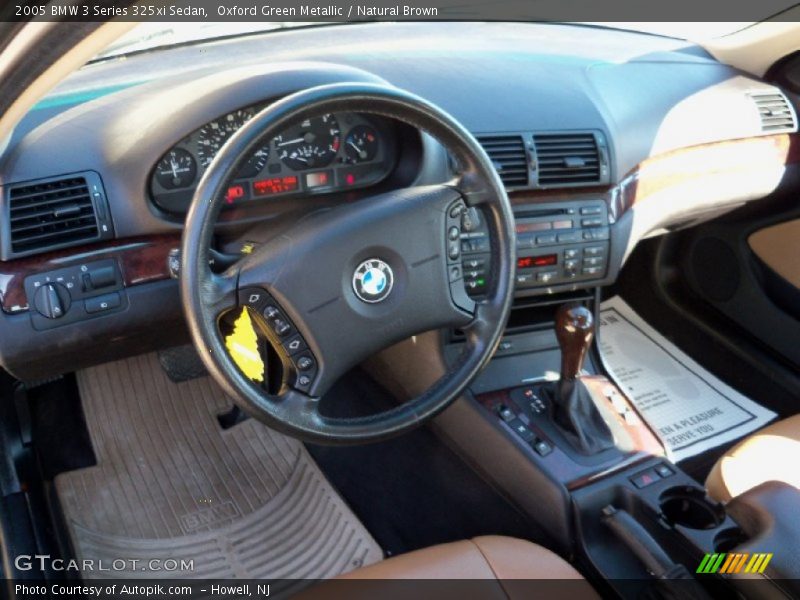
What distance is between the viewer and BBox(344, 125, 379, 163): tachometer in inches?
69.8

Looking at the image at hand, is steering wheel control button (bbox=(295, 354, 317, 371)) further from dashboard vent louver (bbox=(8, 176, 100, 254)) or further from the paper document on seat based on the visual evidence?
the paper document on seat

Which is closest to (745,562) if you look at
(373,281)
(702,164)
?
(373,281)

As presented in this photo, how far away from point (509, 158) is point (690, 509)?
0.84m

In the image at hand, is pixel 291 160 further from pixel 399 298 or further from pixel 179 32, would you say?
pixel 179 32

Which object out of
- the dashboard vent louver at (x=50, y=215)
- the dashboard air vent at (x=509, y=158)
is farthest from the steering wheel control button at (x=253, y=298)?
the dashboard air vent at (x=509, y=158)

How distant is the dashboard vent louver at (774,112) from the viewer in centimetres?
250

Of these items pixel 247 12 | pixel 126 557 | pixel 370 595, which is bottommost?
pixel 126 557

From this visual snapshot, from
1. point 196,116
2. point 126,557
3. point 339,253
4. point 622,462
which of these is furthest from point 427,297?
point 126,557

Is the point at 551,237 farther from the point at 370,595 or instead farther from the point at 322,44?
the point at 370,595

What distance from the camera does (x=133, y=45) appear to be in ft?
6.60

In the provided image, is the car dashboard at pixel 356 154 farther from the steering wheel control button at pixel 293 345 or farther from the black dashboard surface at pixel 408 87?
the steering wheel control button at pixel 293 345

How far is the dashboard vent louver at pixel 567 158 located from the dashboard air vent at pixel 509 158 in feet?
0.13

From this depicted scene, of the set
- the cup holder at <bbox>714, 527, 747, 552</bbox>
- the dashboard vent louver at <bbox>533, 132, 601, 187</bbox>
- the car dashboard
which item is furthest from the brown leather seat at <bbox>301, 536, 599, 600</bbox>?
the dashboard vent louver at <bbox>533, 132, 601, 187</bbox>

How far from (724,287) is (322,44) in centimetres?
148
